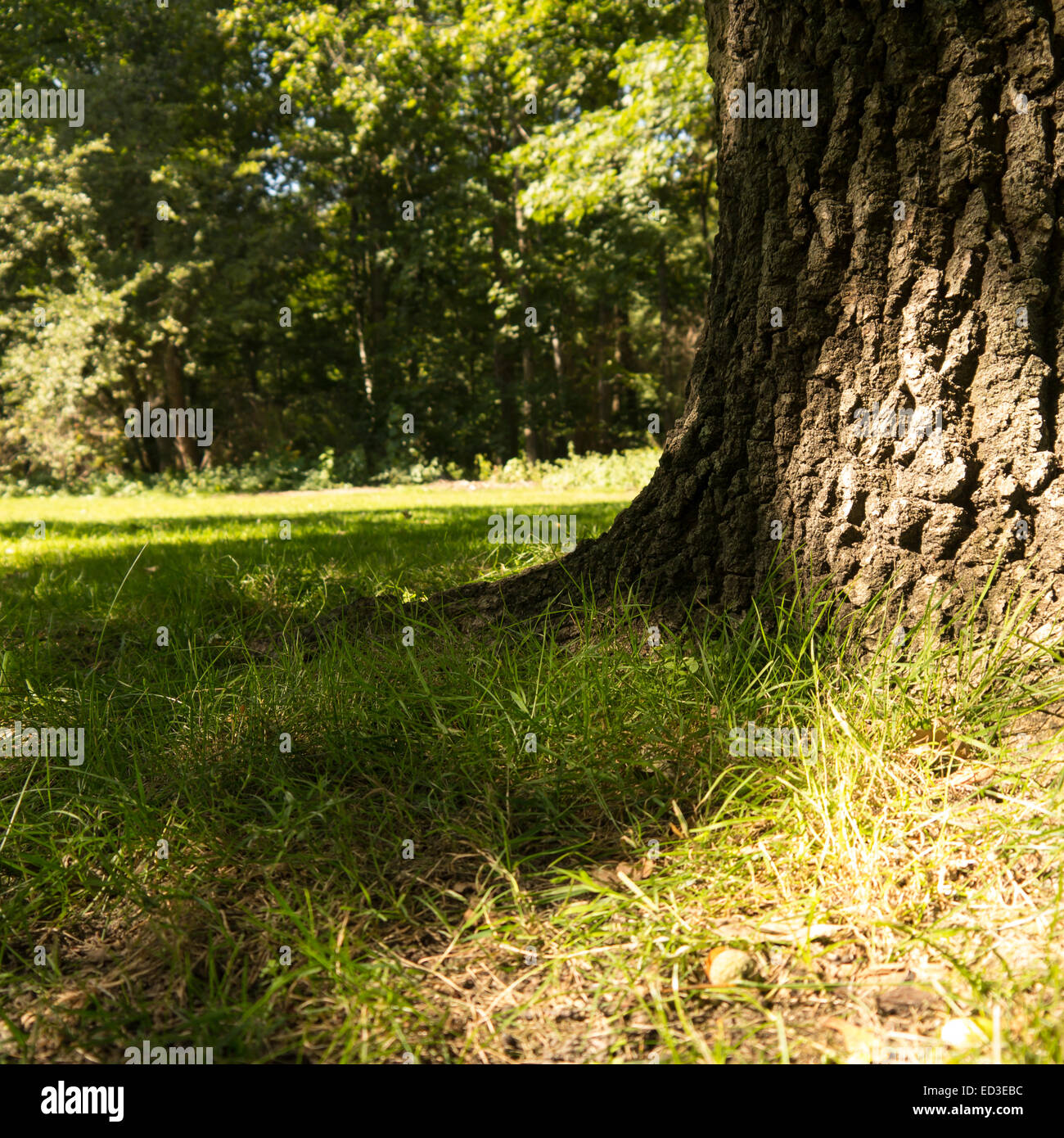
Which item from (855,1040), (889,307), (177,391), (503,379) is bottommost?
(855,1040)

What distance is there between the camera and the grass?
1426 mm

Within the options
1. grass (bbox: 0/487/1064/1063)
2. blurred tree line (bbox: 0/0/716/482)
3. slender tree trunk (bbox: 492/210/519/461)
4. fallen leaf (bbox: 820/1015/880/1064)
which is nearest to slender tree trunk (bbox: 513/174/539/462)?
blurred tree line (bbox: 0/0/716/482)

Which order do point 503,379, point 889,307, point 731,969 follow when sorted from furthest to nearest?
1. point 503,379
2. point 889,307
3. point 731,969

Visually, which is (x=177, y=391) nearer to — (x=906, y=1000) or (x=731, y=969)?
(x=731, y=969)

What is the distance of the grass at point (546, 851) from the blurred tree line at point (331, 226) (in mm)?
12611

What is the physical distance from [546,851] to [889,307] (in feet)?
5.78

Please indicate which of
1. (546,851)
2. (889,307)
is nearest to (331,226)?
(889,307)

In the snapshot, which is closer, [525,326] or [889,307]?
[889,307]

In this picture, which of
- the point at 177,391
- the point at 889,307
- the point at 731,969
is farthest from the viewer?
the point at 177,391

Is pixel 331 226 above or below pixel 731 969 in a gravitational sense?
above

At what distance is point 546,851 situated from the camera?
1.75 meters

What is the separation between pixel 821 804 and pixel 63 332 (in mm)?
20337

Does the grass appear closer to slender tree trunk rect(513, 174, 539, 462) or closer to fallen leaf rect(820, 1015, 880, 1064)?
fallen leaf rect(820, 1015, 880, 1064)

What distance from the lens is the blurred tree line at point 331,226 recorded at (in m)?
17.8
